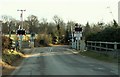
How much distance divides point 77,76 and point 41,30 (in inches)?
4315

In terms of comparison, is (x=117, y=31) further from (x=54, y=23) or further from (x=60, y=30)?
(x=54, y=23)

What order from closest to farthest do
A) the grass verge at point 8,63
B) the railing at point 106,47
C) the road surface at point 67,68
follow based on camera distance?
the road surface at point 67,68, the grass verge at point 8,63, the railing at point 106,47

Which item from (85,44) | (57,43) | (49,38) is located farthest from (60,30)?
(85,44)

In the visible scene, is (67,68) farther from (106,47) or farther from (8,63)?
(106,47)

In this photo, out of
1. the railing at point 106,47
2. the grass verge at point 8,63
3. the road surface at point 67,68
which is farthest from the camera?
the railing at point 106,47

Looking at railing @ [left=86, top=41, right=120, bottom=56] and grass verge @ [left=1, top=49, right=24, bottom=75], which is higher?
railing @ [left=86, top=41, right=120, bottom=56]

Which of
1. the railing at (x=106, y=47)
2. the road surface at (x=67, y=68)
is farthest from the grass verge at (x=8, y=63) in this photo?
the railing at (x=106, y=47)

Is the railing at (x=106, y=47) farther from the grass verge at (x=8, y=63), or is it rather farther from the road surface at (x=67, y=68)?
the grass verge at (x=8, y=63)

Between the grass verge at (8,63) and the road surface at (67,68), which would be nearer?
the road surface at (67,68)

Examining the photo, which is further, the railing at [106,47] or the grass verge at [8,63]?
the railing at [106,47]

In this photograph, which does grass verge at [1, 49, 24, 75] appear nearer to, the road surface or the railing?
the road surface

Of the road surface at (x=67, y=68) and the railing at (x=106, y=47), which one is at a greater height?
the railing at (x=106, y=47)

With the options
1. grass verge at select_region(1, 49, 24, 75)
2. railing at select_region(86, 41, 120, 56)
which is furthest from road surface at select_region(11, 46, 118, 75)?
railing at select_region(86, 41, 120, 56)

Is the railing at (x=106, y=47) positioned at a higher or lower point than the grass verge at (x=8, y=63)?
higher
